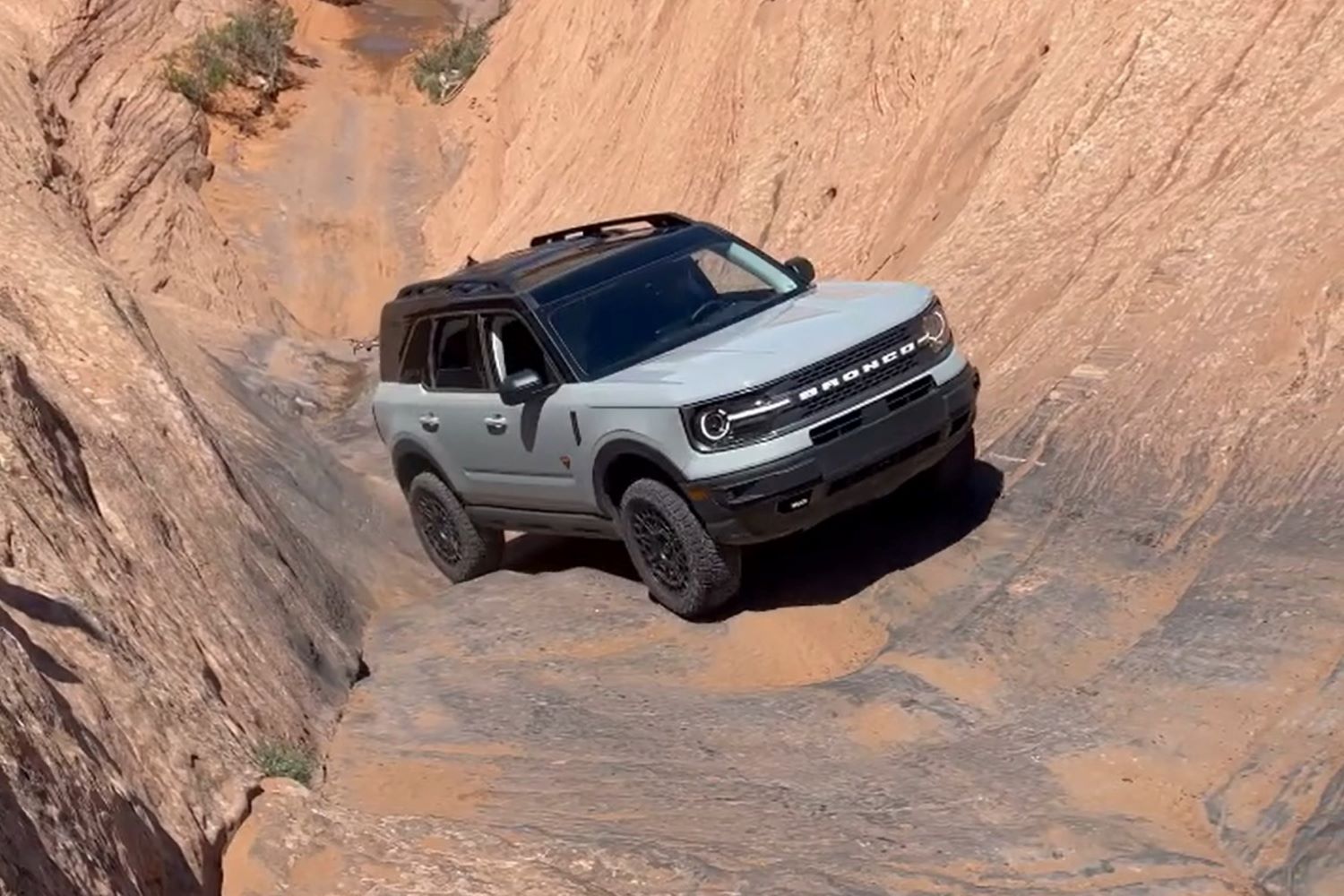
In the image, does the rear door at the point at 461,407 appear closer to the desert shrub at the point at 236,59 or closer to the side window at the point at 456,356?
the side window at the point at 456,356

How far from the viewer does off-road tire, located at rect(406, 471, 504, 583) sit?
10.9m

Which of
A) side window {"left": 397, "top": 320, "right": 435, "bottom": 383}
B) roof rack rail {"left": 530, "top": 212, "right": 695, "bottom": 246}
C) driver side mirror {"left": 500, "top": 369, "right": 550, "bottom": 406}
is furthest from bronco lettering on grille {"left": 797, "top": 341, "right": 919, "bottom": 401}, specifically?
side window {"left": 397, "top": 320, "right": 435, "bottom": 383}

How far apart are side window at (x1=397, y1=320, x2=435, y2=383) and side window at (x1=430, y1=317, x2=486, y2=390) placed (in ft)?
0.34

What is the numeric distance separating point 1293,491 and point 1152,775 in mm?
2337

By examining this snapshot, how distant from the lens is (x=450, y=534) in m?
11.1

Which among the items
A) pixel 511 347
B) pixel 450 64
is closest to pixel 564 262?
pixel 511 347

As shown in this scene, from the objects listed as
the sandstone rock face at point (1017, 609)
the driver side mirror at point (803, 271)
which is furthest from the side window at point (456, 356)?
the driver side mirror at point (803, 271)

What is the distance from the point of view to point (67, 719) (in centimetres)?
588

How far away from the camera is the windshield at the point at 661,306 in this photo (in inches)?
372

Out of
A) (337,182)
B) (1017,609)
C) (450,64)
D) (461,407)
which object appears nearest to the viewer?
(1017,609)

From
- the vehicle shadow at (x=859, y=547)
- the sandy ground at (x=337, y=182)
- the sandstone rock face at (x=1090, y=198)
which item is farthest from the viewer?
the sandy ground at (x=337, y=182)

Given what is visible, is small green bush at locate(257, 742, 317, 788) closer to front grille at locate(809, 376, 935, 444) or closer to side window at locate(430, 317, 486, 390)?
front grille at locate(809, 376, 935, 444)

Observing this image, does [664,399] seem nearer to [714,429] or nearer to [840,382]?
[714,429]

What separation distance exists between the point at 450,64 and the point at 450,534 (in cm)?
1776
